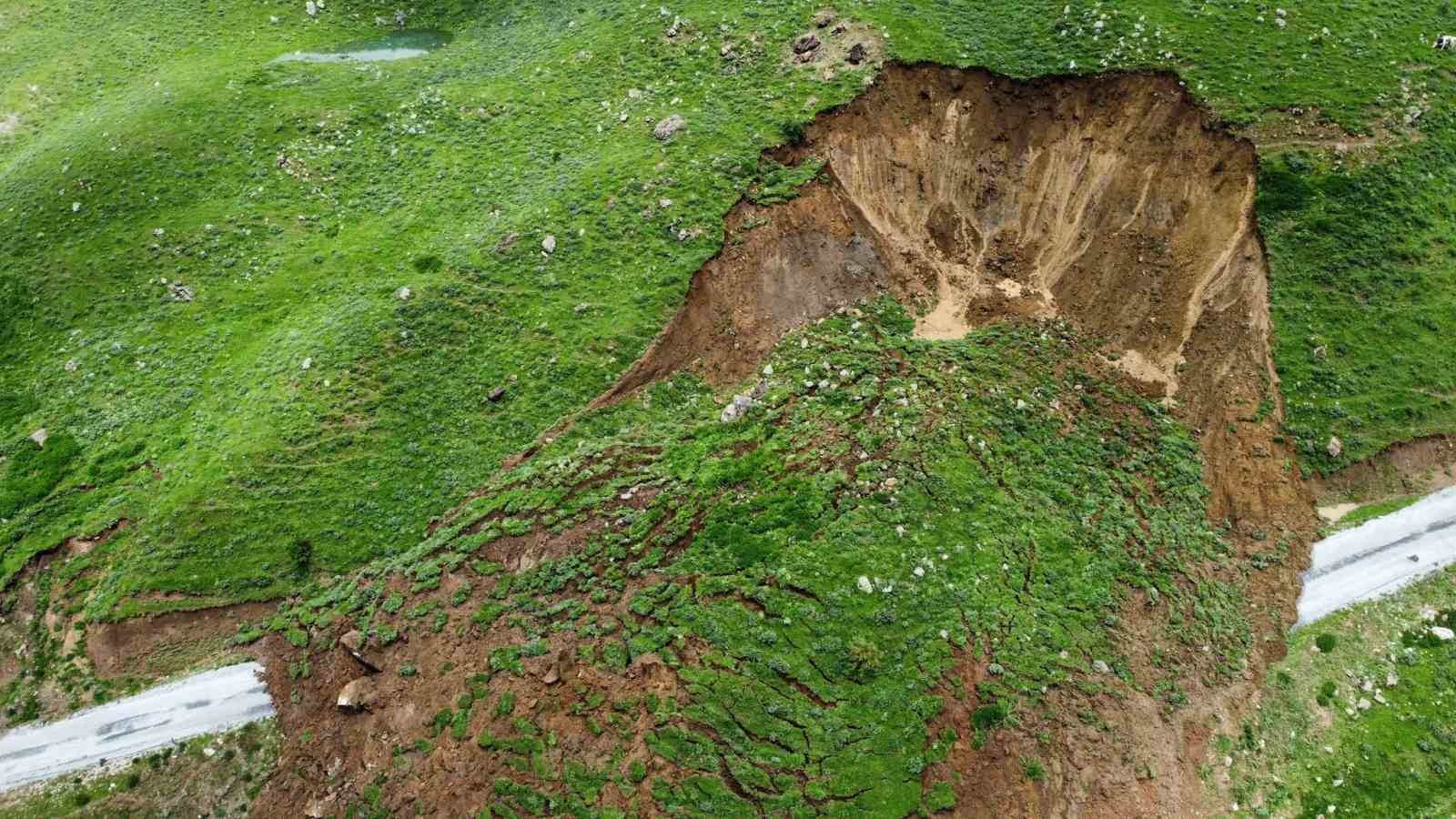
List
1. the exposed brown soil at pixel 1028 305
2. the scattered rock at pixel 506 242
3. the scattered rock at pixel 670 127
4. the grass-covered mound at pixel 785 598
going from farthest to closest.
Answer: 1. the scattered rock at pixel 670 127
2. the scattered rock at pixel 506 242
3. the exposed brown soil at pixel 1028 305
4. the grass-covered mound at pixel 785 598

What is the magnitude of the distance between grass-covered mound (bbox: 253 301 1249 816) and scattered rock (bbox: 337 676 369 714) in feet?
0.36

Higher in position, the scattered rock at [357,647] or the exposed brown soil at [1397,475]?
the exposed brown soil at [1397,475]

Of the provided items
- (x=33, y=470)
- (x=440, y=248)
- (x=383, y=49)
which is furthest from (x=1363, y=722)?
(x=383, y=49)

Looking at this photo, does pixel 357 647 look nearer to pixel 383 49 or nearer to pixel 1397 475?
pixel 1397 475

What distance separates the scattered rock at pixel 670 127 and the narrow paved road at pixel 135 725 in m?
27.3

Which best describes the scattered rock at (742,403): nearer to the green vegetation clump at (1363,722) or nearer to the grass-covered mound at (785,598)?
the grass-covered mound at (785,598)

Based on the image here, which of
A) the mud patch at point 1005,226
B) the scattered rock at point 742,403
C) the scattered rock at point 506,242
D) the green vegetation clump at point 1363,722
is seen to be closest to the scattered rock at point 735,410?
the scattered rock at point 742,403

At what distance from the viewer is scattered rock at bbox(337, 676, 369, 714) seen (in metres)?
22.5

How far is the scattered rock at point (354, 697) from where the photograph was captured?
22.5 meters

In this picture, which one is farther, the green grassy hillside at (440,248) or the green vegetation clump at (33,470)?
the green vegetation clump at (33,470)

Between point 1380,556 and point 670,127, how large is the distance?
33.2 meters

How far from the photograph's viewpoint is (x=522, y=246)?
32406 mm

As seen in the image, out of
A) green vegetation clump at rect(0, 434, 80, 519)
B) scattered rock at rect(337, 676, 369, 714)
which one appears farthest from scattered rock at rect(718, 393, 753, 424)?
green vegetation clump at rect(0, 434, 80, 519)

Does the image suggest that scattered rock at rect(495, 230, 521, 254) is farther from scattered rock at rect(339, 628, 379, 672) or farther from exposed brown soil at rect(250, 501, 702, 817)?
scattered rock at rect(339, 628, 379, 672)
